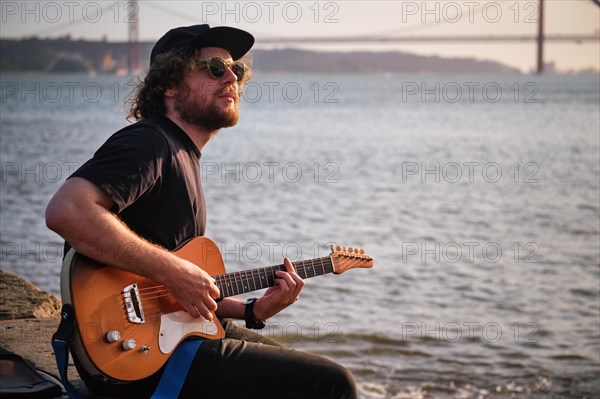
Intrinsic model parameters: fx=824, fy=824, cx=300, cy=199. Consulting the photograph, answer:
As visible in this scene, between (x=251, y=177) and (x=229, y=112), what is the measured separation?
1945cm

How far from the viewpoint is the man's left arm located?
3289 mm

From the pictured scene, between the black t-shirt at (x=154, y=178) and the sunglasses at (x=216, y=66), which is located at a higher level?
the sunglasses at (x=216, y=66)

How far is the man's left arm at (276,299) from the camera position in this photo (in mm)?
3289

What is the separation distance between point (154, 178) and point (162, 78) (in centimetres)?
62

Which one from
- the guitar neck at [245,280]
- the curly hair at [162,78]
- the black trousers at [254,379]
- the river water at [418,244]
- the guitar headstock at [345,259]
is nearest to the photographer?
the black trousers at [254,379]

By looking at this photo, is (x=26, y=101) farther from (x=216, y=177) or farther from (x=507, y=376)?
(x=507, y=376)


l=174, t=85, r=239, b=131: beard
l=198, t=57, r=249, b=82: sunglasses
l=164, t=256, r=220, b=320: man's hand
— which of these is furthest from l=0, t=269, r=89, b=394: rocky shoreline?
l=198, t=57, r=249, b=82: sunglasses

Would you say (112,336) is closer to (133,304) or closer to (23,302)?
(133,304)

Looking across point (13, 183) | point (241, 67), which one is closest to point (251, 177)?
point (13, 183)

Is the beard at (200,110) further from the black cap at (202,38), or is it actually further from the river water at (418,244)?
the river water at (418,244)

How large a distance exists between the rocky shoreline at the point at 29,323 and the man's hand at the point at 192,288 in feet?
1.98

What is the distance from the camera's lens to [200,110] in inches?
131

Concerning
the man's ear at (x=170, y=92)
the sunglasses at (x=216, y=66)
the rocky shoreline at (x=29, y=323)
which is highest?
the sunglasses at (x=216, y=66)

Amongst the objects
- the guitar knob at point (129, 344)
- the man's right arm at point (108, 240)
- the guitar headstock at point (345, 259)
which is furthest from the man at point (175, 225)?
the guitar headstock at point (345, 259)
